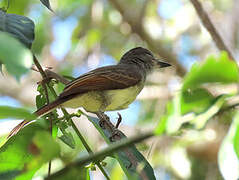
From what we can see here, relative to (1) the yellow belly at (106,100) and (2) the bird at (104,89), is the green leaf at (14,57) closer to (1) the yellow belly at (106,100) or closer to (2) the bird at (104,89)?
(2) the bird at (104,89)

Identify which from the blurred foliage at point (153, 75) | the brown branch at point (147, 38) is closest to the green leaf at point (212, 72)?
the blurred foliage at point (153, 75)

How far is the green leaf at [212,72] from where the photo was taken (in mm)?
827

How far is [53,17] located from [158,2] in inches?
64.7

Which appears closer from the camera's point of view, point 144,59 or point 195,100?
point 195,100

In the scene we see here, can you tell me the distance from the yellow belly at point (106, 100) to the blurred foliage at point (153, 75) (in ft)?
1.02

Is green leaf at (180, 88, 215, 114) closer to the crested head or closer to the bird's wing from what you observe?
the bird's wing

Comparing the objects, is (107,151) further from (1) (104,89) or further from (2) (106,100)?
(2) (106,100)

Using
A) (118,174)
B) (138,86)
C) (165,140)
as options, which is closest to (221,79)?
(138,86)

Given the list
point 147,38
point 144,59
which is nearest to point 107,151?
point 144,59

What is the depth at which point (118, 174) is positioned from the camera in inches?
155

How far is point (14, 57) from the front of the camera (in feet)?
2.85

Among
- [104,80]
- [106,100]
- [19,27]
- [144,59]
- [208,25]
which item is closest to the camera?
[19,27]

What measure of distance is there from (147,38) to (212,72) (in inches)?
196

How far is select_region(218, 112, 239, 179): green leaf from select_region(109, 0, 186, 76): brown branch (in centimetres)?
471
